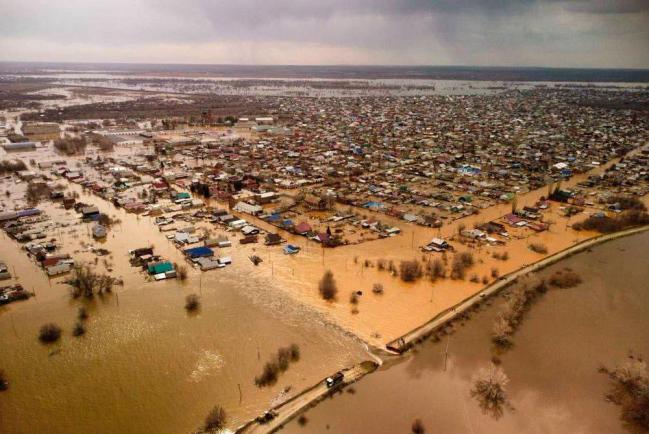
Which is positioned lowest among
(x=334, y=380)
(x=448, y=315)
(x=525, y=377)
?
(x=525, y=377)

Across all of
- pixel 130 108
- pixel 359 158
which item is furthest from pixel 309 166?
pixel 130 108

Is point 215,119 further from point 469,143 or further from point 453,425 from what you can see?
point 453,425

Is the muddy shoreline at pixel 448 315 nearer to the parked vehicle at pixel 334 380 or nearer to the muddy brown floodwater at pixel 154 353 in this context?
the parked vehicle at pixel 334 380

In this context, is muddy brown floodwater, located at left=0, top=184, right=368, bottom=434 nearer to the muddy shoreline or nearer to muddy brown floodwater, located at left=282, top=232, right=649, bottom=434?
the muddy shoreline

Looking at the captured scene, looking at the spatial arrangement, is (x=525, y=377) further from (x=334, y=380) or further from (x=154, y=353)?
(x=154, y=353)

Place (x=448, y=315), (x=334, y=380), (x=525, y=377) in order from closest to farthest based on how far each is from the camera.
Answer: (x=334, y=380), (x=525, y=377), (x=448, y=315)

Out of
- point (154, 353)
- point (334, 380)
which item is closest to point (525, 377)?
point (334, 380)

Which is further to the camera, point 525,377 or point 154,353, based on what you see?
point 154,353
